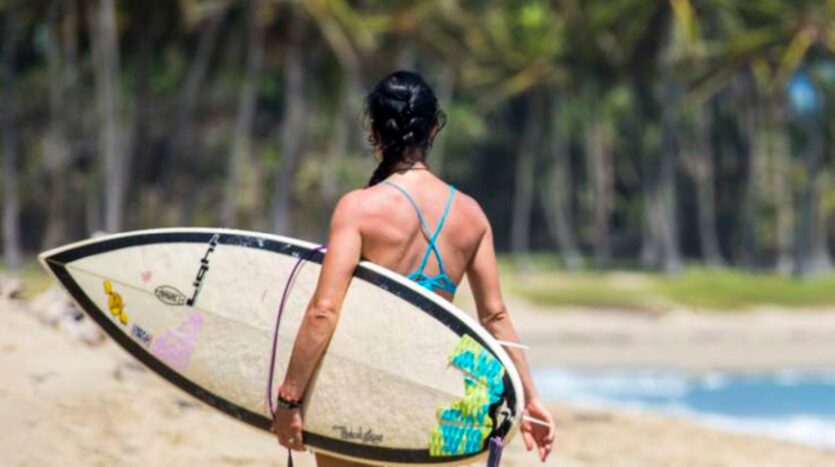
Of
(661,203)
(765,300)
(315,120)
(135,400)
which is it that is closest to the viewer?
(135,400)

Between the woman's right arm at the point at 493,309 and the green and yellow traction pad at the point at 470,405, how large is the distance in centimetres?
16

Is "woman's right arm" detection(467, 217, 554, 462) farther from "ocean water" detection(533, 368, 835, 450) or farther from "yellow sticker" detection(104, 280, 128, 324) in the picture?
"ocean water" detection(533, 368, 835, 450)

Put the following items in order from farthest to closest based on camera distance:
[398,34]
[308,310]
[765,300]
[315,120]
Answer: [315,120], [398,34], [765,300], [308,310]

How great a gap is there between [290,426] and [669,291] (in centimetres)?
2782

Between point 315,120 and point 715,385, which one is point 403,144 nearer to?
point 715,385

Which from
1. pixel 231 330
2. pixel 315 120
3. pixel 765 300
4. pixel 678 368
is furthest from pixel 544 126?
pixel 231 330

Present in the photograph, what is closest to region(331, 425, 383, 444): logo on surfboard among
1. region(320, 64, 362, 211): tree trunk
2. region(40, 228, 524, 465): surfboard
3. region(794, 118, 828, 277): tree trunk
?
region(40, 228, 524, 465): surfboard

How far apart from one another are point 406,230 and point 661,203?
36.7 m

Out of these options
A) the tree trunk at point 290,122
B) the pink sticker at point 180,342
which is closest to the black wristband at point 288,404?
the pink sticker at point 180,342

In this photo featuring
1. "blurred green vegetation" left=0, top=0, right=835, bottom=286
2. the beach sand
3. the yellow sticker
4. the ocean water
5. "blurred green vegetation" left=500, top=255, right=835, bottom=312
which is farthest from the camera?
"blurred green vegetation" left=0, top=0, right=835, bottom=286

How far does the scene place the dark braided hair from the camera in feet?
11.4

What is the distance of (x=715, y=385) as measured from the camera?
20.2 m

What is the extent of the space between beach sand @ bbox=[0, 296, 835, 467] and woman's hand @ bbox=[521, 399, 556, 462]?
198 cm

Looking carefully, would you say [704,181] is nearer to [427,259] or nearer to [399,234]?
[427,259]
